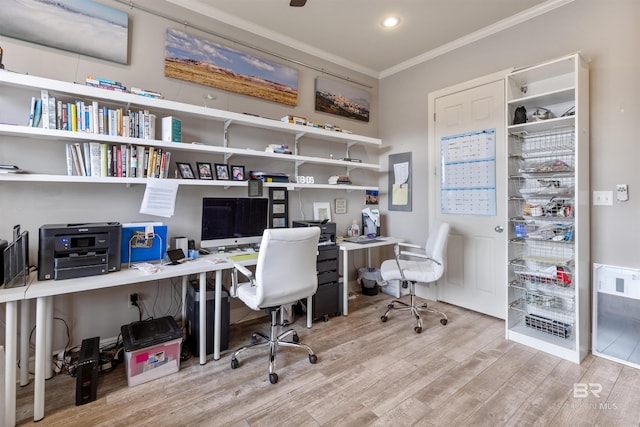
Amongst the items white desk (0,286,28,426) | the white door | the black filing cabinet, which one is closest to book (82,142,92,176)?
white desk (0,286,28,426)

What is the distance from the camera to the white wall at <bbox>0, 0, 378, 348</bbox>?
6.82 ft

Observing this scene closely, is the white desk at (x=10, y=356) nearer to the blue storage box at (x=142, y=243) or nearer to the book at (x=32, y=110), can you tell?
the blue storage box at (x=142, y=243)

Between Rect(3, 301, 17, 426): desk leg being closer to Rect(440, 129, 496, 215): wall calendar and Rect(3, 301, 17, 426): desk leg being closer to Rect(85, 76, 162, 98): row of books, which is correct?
Rect(85, 76, 162, 98): row of books

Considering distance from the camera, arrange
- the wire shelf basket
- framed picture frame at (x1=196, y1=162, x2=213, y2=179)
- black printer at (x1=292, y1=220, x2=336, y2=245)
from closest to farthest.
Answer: the wire shelf basket → framed picture frame at (x1=196, y1=162, x2=213, y2=179) → black printer at (x1=292, y1=220, x2=336, y2=245)

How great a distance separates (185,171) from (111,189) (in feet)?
1.84

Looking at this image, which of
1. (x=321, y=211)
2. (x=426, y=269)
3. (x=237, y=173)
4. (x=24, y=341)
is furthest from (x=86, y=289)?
(x=426, y=269)

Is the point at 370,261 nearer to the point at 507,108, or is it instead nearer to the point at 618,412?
the point at 507,108

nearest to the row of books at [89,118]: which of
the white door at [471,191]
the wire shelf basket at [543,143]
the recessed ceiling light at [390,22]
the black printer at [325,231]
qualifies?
the black printer at [325,231]

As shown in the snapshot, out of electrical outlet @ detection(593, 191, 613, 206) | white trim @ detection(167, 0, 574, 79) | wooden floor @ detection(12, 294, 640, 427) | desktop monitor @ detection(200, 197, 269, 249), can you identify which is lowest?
wooden floor @ detection(12, 294, 640, 427)

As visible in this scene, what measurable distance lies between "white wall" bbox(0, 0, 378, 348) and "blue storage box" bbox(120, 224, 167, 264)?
31 centimetres

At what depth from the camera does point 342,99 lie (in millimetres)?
A: 3891

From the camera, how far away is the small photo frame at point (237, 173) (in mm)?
2844

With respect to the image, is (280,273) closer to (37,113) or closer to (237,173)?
(237,173)

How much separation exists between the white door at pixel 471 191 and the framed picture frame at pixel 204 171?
2.50 m
